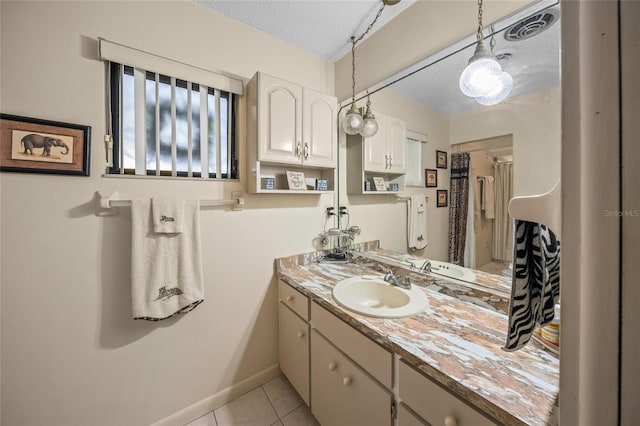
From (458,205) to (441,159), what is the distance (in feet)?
0.85

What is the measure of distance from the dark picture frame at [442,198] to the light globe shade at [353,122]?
0.71 metres

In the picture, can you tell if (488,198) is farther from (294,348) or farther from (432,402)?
(294,348)

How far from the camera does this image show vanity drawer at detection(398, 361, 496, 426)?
60cm

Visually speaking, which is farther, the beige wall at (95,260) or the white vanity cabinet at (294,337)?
the white vanity cabinet at (294,337)

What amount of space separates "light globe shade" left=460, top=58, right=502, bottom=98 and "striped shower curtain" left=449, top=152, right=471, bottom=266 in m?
0.28

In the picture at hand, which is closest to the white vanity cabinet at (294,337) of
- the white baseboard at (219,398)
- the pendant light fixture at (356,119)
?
the white baseboard at (219,398)

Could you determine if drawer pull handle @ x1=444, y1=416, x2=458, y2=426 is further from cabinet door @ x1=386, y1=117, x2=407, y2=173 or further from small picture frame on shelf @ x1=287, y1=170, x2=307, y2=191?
small picture frame on shelf @ x1=287, y1=170, x2=307, y2=191

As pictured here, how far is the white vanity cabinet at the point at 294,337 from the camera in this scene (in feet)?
4.17

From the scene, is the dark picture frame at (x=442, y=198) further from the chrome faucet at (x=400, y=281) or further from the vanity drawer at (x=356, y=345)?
the vanity drawer at (x=356, y=345)

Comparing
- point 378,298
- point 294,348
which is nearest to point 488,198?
point 378,298

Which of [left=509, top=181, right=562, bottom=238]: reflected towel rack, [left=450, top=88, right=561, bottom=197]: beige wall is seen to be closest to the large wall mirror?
[left=450, top=88, right=561, bottom=197]: beige wall

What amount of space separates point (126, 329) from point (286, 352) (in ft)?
2.94

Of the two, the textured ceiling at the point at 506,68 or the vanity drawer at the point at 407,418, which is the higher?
the textured ceiling at the point at 506,68

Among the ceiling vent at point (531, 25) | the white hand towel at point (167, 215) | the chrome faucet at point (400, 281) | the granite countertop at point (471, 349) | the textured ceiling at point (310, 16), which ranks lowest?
→ the granite countertop at point (471, 349)
